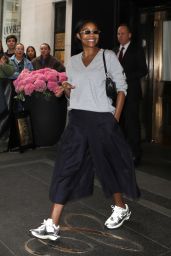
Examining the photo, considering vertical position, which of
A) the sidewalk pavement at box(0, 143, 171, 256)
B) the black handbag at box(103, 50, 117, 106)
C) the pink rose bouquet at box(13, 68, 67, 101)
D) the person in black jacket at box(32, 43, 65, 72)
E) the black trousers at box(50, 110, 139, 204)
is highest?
the person in black jacket at box(32, 43, 65, 72)

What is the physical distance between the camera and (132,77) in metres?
6.04

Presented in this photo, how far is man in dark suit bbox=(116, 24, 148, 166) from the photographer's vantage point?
238 inches

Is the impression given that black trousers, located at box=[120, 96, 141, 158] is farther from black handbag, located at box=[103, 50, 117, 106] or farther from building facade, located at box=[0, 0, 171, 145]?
black handbag, located at box=[103, 50, 117, 106]

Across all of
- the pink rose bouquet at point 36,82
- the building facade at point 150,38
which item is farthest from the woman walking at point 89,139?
the building facade at point 150,38

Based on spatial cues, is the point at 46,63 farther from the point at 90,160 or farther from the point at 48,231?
the point at 48,231

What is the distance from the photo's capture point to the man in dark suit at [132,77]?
6055 mm

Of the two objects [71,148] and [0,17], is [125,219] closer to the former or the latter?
[71,148]

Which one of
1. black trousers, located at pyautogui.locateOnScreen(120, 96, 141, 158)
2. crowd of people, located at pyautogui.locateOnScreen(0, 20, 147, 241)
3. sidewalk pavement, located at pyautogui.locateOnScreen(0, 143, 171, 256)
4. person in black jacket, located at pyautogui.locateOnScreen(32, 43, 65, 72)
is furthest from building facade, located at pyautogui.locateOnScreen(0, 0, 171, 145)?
crowd of people, located at pyautogui.locateOnScreen(0, 20, 147, 241)

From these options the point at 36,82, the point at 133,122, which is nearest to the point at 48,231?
the point at 133,122

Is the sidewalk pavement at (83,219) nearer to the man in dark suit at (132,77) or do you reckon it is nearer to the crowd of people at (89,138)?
the crowd of people at (89,138)

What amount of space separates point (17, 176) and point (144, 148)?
289 cm

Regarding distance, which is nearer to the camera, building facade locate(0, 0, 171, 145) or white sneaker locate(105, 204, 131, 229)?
→ white sneaker locate(105, 204, 131, 229)

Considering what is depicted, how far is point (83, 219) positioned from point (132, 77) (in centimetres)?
264

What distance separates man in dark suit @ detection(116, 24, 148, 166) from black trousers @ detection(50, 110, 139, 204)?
248 centimetres
